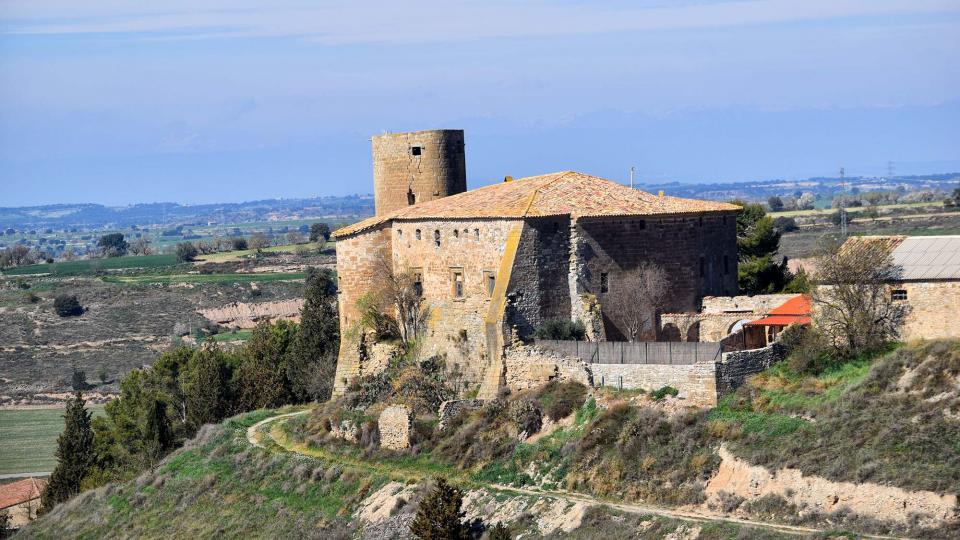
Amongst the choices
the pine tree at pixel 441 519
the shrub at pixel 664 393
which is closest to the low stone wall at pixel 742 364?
the shrub at pixel 664 393

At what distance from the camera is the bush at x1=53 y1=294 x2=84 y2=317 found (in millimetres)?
110500

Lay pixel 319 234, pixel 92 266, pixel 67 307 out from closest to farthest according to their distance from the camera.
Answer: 1. pixel 67 307
2. pixel 319 234
3. pixel 92 266

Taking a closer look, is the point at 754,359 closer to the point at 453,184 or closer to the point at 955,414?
the point at 955,414

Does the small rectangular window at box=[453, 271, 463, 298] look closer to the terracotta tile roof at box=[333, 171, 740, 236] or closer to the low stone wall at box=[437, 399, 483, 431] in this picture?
the terracotta tile roof at box=[333, 171, 740, 236]

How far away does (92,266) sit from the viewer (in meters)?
155

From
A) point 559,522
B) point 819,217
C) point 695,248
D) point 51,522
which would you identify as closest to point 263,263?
point 819,217

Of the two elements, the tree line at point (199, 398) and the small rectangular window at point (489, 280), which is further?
the tree line at point (199, 398)

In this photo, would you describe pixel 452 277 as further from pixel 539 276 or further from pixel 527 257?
pixel 539 276

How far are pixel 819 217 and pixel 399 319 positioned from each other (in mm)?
99039

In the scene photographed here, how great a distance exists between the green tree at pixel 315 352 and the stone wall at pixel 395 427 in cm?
876

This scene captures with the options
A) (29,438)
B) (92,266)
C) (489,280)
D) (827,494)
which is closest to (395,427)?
(489,280)

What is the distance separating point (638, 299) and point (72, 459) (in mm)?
23221

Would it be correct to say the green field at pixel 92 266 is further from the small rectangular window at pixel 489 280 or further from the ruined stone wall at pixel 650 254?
the ruined stone wall at pixel 650 254

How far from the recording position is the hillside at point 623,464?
29203 millimetres
